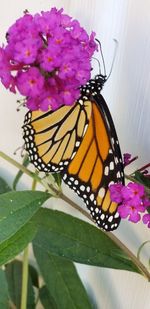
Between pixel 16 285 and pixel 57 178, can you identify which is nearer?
pixel 57 178

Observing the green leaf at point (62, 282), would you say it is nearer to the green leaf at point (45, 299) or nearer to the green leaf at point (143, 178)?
the green leaf at point (45, 299)

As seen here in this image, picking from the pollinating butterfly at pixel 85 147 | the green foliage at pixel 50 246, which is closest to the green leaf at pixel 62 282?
the green foliage at pixel 50 246

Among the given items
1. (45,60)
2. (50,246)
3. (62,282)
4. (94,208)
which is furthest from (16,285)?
(45,60)

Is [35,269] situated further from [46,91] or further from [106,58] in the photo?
[46,91]

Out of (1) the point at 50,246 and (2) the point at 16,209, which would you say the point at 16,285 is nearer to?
(1) the point at 50,246

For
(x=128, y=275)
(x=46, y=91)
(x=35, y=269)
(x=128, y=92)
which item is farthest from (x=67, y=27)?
(x=35, y=269)

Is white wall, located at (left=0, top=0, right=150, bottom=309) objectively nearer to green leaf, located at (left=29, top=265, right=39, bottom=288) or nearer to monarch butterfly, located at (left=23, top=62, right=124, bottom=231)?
monarch butterfly, located at (left=23, top=62, right=124, bottom=231)
